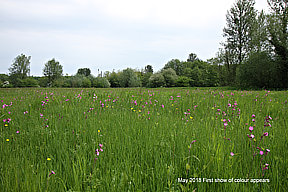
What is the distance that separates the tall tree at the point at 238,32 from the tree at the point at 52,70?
55.5 meters

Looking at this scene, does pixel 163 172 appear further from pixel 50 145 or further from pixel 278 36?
pixel 278 36

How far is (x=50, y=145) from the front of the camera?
2.58 meters

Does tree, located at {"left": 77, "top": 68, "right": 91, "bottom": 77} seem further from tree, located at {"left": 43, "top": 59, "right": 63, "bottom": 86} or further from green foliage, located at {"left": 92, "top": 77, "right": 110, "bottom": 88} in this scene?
green foliage, located at {"left": 92, "top": 77, "right": 110, "bottom": 88}

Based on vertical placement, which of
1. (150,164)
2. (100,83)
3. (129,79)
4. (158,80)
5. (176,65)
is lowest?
(150,164)

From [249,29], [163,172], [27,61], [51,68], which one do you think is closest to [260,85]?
[249,29]

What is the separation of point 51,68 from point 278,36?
64.5 metres

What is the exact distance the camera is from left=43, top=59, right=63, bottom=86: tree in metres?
60.2

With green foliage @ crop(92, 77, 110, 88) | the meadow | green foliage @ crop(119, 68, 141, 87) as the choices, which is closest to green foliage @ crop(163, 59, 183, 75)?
green foliage @ crop(119, 68, 141, 87)

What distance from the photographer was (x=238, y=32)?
32.7 meters

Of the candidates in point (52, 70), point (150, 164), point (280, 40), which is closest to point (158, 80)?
point (280, 40)

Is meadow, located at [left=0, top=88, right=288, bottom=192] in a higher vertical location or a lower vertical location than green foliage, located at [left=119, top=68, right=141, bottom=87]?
lower

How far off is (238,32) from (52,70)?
5916 centimetres

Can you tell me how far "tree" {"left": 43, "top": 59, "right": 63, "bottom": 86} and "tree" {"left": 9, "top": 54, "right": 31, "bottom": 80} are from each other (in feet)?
22.8

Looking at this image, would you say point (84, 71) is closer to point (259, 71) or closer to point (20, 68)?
point (20, 68)
